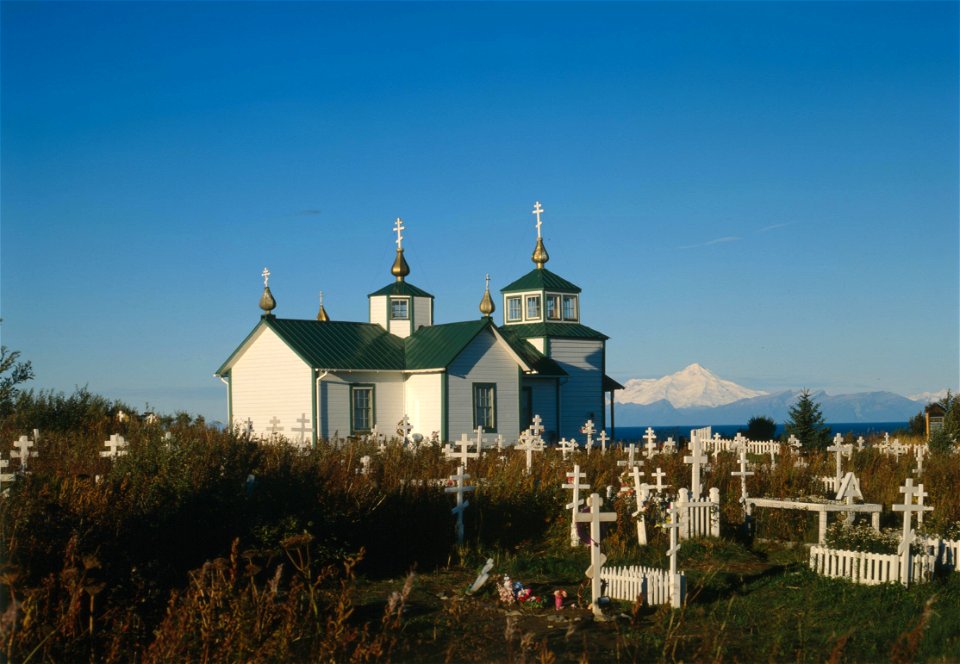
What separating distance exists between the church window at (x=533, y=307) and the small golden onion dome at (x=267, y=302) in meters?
10.3

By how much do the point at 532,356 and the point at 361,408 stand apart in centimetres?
735

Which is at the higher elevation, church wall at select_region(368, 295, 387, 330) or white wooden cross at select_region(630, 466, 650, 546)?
church wall at select_region(368, 295, 387, 330)

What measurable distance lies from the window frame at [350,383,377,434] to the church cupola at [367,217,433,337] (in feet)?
11.0

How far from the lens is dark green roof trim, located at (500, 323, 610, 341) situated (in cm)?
3834

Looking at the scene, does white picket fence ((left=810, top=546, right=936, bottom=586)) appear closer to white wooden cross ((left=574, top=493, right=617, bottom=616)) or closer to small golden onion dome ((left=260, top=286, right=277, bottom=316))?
white wooden cross ((left=574, top=493, right=617, bottom=616))

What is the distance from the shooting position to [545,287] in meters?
39.0

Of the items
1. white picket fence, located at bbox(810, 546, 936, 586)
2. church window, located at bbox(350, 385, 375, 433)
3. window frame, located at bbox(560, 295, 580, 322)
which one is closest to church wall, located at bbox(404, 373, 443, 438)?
church window, located at bbox(350, 385, 375, 433)

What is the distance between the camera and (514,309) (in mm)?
39875

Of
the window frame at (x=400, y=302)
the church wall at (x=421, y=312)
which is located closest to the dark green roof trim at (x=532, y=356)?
the church wall at (x=421, y=312)

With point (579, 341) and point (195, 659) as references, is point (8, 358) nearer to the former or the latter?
point (195, 659)

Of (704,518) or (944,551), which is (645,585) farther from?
(704,518)

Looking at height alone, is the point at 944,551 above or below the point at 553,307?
below

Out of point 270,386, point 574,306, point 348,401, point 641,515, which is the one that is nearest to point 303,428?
point 348,401

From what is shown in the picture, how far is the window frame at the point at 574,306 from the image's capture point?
130ft
